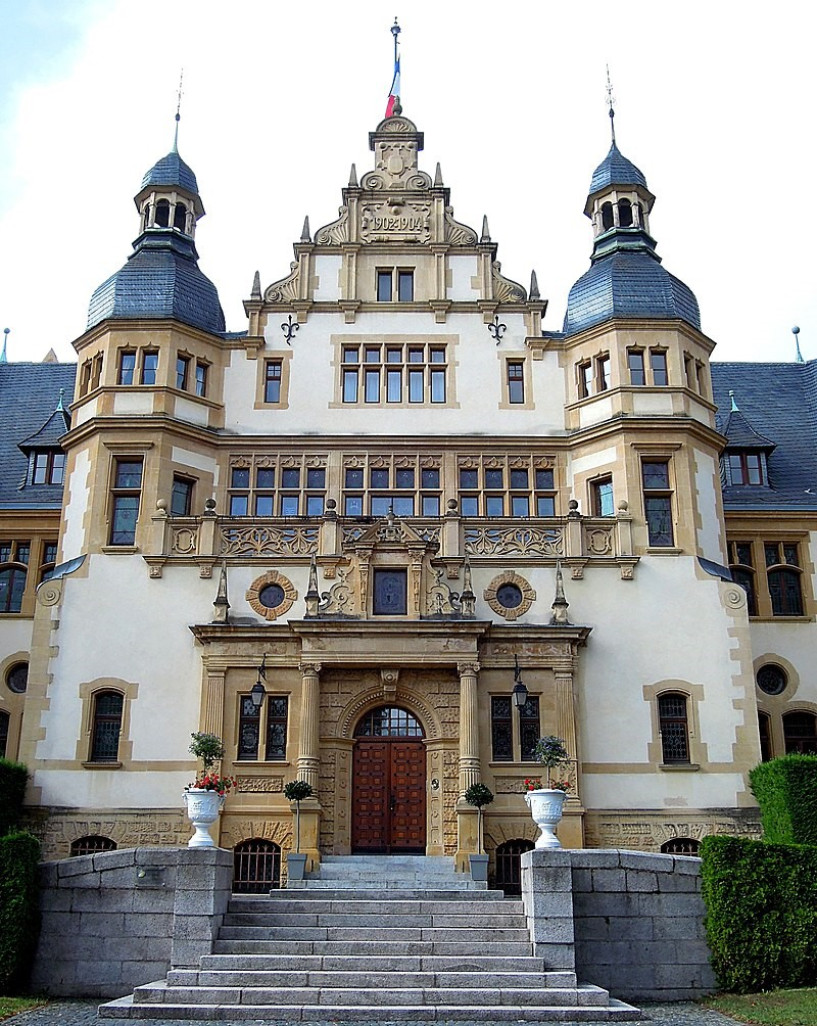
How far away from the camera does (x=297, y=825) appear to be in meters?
22.8

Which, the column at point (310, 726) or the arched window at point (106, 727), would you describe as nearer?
the column at point (310, 726)

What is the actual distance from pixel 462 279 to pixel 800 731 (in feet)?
51.5

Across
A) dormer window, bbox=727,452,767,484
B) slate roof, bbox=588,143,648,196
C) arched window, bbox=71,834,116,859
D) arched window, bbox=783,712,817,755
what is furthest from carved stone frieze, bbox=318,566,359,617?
slate roof, bbox=588,143,648,196

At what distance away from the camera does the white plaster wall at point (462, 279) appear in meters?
30.0

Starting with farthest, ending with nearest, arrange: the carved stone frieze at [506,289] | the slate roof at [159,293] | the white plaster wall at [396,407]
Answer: the carved stone frieze at [506,289], the slate roof at [159,293], the white plaster wall at [396,407]

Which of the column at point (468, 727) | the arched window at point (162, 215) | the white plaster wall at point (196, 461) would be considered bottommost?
the column at point (468, 727)

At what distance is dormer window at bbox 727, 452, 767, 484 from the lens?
32.3 m

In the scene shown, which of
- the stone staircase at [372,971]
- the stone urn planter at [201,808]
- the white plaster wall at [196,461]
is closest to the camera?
the stone staircase at [372,971]

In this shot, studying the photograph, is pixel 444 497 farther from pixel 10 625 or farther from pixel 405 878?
pixel 10 625

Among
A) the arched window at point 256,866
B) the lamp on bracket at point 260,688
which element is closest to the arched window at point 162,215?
the lamp on bracket at point 260,688

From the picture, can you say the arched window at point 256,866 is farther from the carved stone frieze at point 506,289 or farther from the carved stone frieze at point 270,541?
the carved stone frieze at point 506,289

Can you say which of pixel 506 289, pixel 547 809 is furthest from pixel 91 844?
pixel 506 289

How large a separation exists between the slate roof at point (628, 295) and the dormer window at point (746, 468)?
5.00 meters

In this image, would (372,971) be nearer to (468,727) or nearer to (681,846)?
(468,727)
